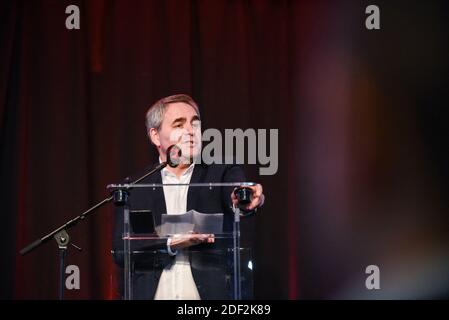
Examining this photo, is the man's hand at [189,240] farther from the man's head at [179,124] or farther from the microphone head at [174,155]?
the man's head at [179,124]

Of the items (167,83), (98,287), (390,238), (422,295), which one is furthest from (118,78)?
(422,295)

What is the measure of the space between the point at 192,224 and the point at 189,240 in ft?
0.26

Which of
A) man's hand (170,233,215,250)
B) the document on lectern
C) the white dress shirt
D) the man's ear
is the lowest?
the white dress shirt

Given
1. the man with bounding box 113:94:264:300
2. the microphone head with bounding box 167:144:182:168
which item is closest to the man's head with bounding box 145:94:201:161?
the man with bounding box 113:94:264:300

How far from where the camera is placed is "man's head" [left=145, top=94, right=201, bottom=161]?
11.9ft

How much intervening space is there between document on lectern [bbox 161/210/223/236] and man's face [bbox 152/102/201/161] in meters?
0.82

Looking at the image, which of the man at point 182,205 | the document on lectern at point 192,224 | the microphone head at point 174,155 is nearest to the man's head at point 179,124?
the man at point 182,205

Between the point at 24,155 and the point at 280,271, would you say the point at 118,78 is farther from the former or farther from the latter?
the point at 280,271

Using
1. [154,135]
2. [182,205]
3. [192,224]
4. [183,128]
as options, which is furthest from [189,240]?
[154,135]

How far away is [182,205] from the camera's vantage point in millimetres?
3312

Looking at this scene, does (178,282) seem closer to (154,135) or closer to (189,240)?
(189,240)

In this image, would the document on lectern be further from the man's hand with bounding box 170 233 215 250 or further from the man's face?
the man's face

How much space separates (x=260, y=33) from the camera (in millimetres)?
4398

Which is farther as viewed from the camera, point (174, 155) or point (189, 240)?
point (174, 155)
